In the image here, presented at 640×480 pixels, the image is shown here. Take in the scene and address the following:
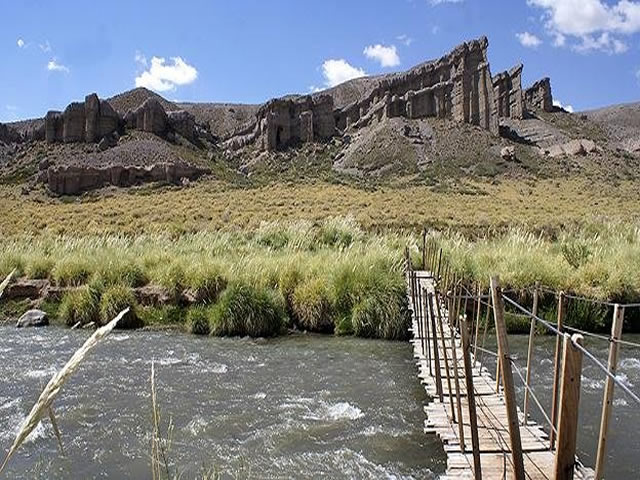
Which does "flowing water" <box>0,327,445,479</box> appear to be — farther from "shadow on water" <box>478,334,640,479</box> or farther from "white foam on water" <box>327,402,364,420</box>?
"shadow on water" <box>478,334,640,479</box>

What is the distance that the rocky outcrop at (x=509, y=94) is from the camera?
4279 inches

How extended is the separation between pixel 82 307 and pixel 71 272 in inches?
90.4

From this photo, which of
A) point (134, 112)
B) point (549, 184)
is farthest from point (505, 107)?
point (134, 112)

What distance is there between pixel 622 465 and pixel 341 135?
10357 cm

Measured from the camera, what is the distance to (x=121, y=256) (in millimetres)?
16203

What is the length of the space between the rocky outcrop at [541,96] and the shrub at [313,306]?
114 meters

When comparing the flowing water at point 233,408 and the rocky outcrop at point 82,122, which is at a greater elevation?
the rocky outcrop at point 82,122

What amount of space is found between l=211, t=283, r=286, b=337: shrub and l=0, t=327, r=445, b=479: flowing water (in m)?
0.55

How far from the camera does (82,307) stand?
1350 cm

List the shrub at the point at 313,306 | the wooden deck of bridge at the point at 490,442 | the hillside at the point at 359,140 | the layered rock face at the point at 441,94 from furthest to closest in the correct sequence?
the layered rock face at the point at 441,94 → the hillside at the point at 359,140 → the shrub at the point at 313,306 → the wooden deck of bridge at the point at 490,442

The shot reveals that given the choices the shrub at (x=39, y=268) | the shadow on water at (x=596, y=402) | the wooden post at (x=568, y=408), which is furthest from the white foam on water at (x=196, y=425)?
the shrub at (x=39, y=268)

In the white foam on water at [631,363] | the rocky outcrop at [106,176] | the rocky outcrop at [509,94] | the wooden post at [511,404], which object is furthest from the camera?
the rocky outcrop at [509,94]

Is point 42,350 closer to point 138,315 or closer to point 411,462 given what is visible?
point 138,315

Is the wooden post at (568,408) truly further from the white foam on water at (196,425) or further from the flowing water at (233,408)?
the white foam on water at (196,425)
